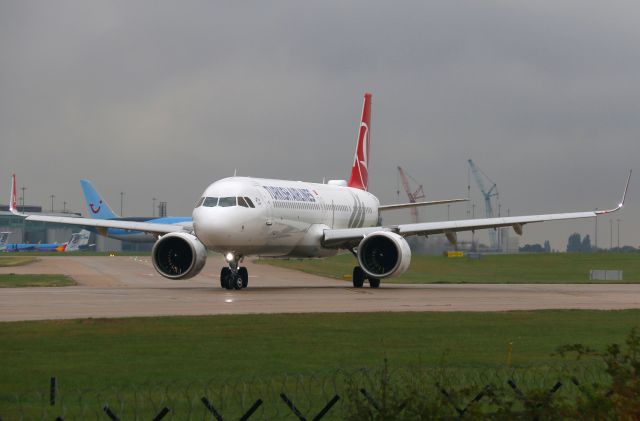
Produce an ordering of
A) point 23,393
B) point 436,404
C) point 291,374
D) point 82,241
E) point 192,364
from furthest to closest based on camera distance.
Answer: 1. point 82,241
2. point 192,364
3. point 291,374
4. point 23,393
5. point 436,404

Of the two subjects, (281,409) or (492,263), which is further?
(492,263)

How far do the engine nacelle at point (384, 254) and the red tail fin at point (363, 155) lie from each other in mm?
15521

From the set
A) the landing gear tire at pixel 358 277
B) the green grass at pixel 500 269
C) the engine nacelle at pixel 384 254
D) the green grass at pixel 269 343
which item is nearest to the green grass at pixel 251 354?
the green grass at pixel 269 343

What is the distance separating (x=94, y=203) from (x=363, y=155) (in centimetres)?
5583

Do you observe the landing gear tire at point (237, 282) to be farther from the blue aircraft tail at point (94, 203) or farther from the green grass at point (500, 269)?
the blue aircraft tail at point (94, 203)

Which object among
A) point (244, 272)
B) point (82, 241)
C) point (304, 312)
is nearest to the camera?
point (304, 312)

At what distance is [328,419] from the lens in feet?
43.1

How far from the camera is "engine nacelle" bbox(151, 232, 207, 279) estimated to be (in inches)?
1721

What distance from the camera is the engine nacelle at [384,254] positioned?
144 feet

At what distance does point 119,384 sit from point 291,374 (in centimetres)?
263

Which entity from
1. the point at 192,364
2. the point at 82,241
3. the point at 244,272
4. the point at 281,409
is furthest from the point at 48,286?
the point at 82,241

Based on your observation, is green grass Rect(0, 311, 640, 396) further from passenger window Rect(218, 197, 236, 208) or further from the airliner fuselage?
passenger window Rect(218, 197, 236, 208)

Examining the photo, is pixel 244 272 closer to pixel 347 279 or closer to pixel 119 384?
pixel 347 279

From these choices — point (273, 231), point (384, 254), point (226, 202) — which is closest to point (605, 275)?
point (384, 254)
